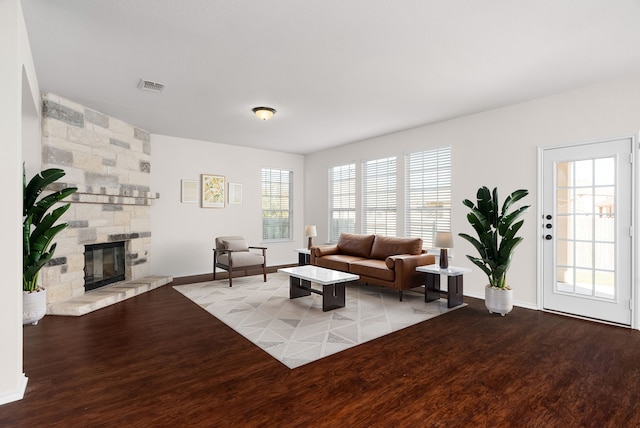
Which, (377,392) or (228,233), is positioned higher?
(228,233)

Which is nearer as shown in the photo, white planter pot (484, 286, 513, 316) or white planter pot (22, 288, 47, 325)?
white planter pot (22, 288, 47, 325)

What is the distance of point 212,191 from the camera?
22.2 ft

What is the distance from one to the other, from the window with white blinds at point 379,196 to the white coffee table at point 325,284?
6.99ft

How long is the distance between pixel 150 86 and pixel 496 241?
4431mm

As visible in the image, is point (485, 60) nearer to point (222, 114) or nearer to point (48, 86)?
point (222, 114)

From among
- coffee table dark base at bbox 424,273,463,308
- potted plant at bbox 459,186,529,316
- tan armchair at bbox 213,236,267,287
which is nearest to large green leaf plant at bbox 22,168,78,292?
tan armchair at bbox 213,236,267,287

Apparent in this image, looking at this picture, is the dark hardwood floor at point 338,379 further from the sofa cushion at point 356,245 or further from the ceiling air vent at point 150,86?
the ceiling air vent at point 150,86

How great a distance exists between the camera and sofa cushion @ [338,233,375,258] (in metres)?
5.87

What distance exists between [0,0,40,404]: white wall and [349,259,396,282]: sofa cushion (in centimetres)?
384

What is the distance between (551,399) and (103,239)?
5.47 meters

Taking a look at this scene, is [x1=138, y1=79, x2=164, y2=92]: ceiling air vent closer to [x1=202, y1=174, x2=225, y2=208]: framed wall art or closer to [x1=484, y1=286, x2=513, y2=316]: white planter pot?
[x1=202, y1=174, x2=225, y2=208]: framed wall art

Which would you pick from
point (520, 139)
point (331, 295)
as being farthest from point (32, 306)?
point (520, 139)

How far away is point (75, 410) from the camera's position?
207 cm

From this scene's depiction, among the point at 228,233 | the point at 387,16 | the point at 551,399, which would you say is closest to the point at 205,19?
the point at 387,16
